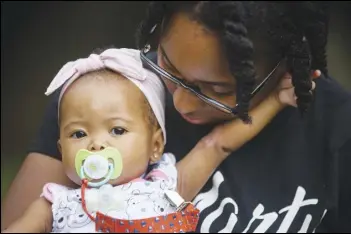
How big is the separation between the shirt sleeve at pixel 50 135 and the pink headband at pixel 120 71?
99 mm

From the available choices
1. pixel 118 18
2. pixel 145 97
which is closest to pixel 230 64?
pixel 145 97

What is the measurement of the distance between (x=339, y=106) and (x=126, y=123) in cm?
36

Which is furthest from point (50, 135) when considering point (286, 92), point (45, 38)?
point (286, 92)

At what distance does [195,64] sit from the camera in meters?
1.04

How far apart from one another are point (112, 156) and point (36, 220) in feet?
0.51

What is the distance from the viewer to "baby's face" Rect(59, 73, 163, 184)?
110cm

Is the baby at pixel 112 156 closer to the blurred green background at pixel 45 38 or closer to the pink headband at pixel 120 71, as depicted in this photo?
the pink headband at pixel 120 71

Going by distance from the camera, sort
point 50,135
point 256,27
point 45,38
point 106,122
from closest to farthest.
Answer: point 256,27 → point 106,122 → point 50,135 → point 45,38

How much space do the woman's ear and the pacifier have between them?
0.09 meters

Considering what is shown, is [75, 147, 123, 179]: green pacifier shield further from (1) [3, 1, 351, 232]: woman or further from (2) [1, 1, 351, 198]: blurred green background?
(2) [1, 1, 351, 198]: blurred green background

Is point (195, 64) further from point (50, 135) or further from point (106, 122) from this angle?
point (50, 135)

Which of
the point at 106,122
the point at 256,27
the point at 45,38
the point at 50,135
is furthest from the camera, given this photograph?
the point at 45,38

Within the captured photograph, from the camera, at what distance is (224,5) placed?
948 mm

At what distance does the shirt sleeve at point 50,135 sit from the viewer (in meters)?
1.25
